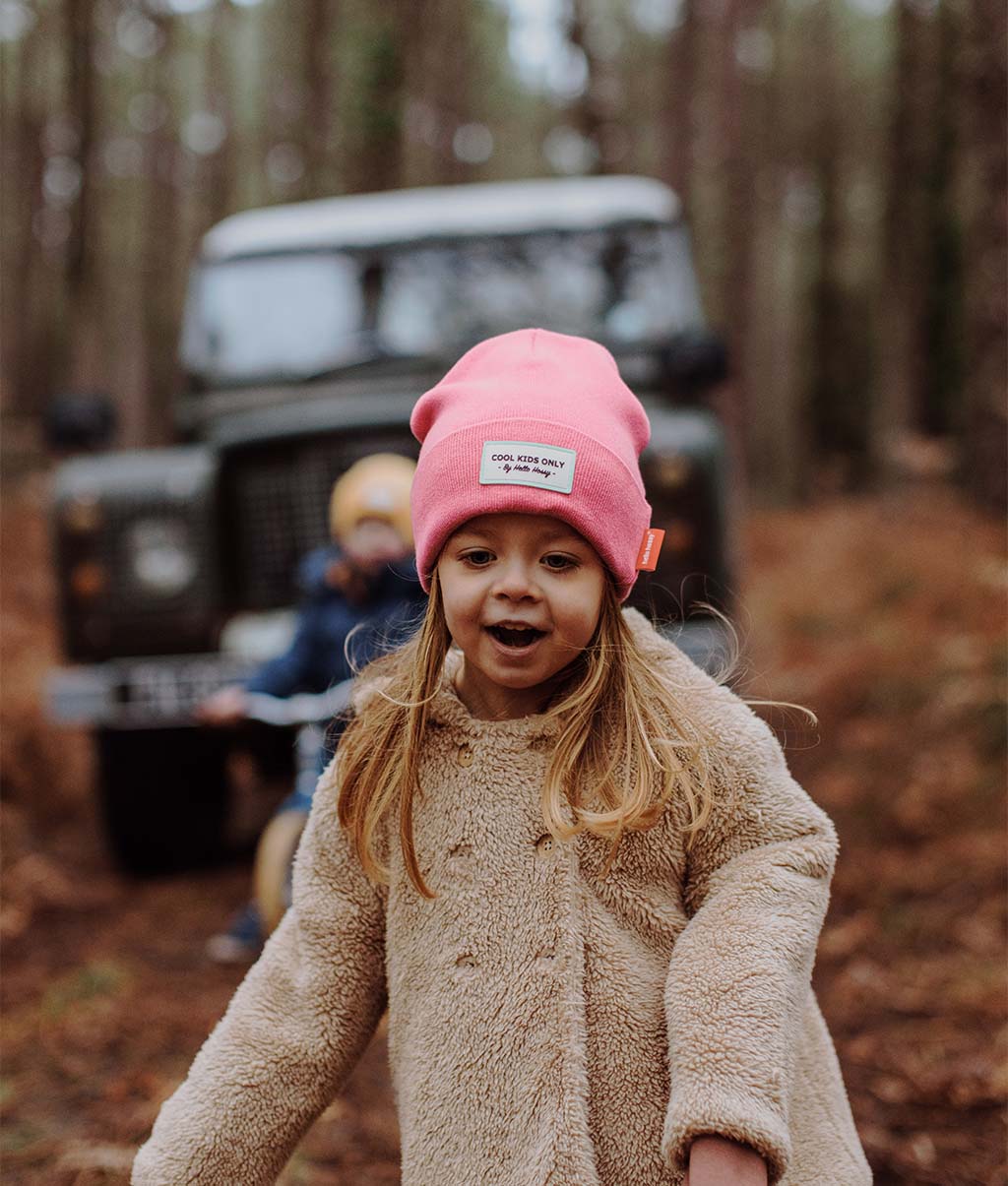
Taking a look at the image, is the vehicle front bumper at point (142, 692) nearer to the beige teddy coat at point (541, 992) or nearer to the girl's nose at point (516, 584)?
the beige teddy coat at point (541, 992)

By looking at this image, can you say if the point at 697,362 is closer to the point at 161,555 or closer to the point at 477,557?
the point at 161,555

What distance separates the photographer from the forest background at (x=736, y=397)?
3768mm

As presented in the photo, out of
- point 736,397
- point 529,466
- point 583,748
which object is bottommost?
point 736,397

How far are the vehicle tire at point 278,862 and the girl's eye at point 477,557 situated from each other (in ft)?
6.74

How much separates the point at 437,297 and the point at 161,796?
8.05ft

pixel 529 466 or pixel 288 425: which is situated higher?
pixel 529 466

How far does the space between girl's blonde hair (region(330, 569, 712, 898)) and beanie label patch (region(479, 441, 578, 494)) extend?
0.18 metres

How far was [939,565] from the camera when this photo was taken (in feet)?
28.8

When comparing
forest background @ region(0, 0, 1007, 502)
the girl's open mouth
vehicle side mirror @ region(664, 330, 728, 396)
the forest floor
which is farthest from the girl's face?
forest background @ region(0, 0, 1007, 502)

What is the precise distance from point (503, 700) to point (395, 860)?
0.25m

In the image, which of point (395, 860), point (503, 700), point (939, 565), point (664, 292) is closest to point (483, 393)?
point (503, 700)

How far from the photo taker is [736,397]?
15.1 meters

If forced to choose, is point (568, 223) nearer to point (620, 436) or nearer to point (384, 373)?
point (384, 373)

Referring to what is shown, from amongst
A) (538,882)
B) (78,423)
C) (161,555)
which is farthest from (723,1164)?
(78,423)
